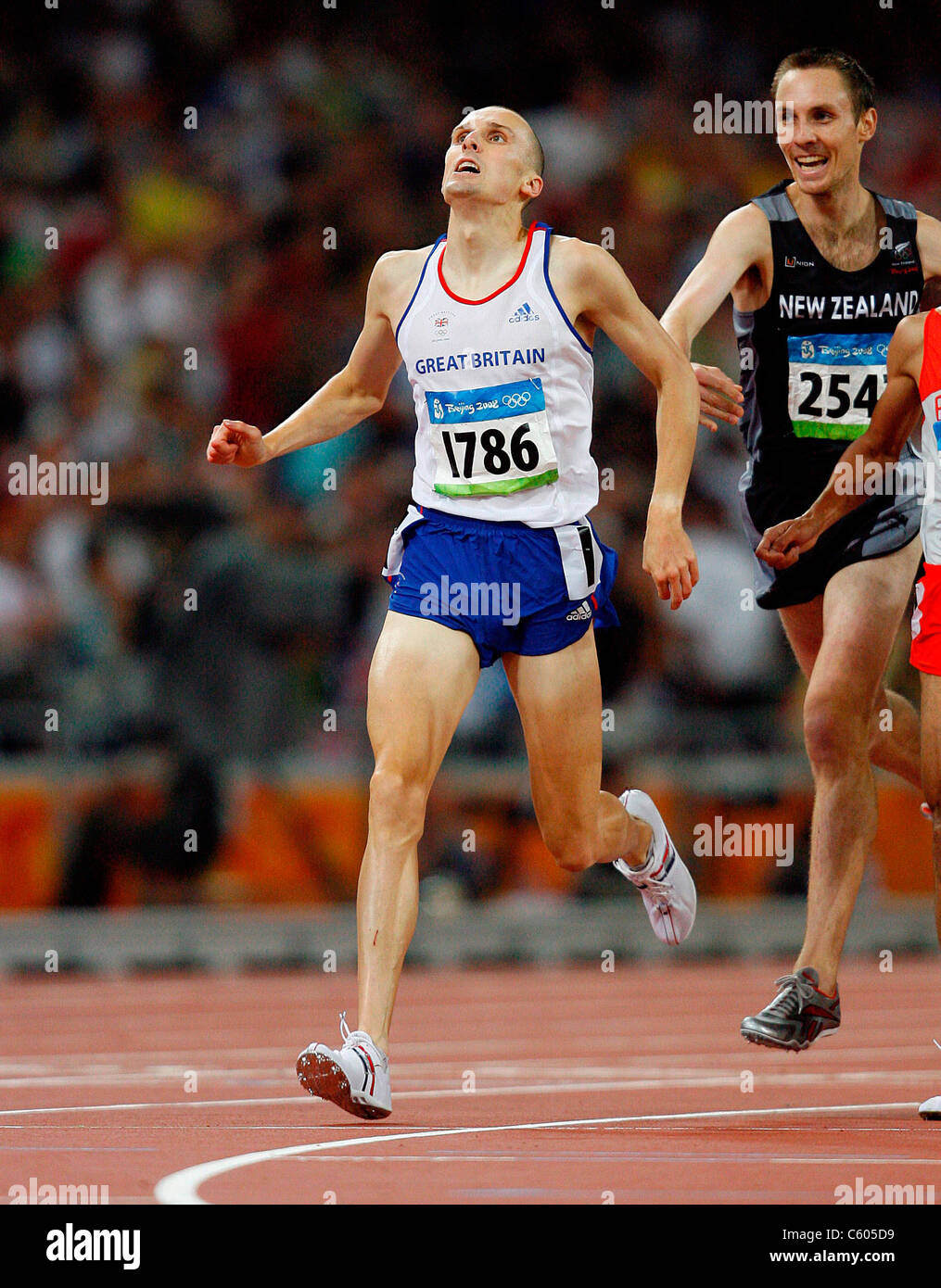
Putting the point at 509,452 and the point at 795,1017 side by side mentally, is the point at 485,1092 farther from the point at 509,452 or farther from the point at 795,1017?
the point at 509,452

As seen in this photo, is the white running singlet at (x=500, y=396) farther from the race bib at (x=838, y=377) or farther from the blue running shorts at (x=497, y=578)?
the race bib at (x=838, y=377)

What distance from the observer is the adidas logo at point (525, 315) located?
6.11 metres

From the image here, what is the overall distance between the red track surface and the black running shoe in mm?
193

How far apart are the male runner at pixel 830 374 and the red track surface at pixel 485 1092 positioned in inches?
38.9

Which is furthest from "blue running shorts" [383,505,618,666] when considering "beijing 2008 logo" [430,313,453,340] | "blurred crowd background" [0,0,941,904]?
"blurred crowd background" [0,0,941,904]

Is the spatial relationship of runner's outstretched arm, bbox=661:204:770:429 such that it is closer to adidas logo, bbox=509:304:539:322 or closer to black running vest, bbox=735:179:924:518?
black running vest, bbox=735:179:924:518

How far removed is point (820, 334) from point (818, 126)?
2.15 feet

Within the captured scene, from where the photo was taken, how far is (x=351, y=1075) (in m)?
5.31

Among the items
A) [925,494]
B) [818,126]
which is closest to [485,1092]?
[925,494]

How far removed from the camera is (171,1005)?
1055 cm

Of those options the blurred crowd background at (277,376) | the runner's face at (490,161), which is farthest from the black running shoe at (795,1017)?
the blurred crowd background at (277,376)

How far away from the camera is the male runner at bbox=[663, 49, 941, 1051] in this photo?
6.80 metres

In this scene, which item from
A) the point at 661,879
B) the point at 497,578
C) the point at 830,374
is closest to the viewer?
the point at 497,578
